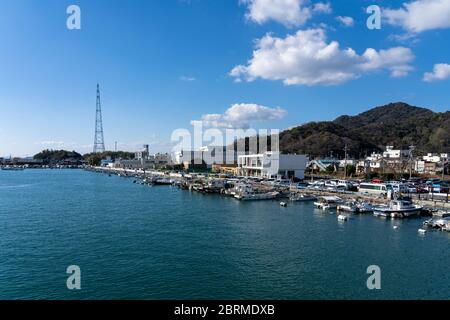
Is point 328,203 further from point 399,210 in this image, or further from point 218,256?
point 218,256

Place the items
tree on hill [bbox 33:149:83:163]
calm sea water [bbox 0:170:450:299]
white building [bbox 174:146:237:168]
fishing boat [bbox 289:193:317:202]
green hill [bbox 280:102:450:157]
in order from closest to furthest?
calm sea water [bbox 0:170:450:299] < fishing boat [bbox 289:193:317:202] < white building [bbox 174:146:237:168] < green hill [bbox 280:102:450:157] < tree on hill [bbox 33:149:83:163]

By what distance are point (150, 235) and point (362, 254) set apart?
7698 millimetres

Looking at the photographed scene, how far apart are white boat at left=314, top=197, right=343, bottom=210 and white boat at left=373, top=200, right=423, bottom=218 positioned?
2.91 metres

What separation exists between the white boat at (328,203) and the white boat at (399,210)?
291 centimetres

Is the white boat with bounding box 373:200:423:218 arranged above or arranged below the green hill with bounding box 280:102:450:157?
below

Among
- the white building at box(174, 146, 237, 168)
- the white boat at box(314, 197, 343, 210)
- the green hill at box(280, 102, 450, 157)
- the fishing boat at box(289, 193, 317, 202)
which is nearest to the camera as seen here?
the white boat at box(314, 197, 343, 210)

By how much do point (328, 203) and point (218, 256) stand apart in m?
12.5

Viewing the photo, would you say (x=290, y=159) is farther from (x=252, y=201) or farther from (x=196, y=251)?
(x=196, y=251)

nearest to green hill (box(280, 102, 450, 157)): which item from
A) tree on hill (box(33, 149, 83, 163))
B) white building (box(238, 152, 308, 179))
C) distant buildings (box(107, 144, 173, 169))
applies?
distant buildings (box(107, 144, 173, 169))

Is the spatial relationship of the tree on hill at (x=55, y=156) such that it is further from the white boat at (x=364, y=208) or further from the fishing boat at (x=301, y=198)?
the white boat at (x=364, y=208)

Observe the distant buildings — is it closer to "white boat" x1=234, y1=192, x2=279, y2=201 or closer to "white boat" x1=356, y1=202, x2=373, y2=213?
"white boat" x1=234, y1=192, x2=279, y2=201

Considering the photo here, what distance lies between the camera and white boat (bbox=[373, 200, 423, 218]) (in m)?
17.3

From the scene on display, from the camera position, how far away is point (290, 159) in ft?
124
